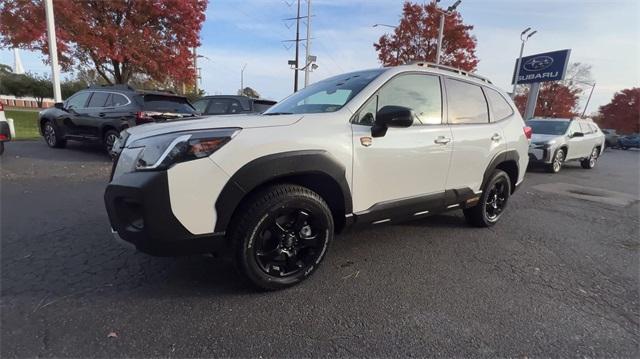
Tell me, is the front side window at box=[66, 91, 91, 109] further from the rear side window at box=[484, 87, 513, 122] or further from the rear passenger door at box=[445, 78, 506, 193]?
the rear side window at box=[484, 87, 513, 122]

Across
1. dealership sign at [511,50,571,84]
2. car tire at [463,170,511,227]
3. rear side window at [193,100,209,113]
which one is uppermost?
dealership sign at [511,50,571,84]

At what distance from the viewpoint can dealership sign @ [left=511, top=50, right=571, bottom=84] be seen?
23.5 metres

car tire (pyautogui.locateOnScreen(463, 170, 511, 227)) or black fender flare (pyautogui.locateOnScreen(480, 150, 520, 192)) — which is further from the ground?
black fender flare (pyautogui.locateOnScreen(480, 150, 520, 192))

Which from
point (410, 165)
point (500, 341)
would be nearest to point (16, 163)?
point (410, 165)

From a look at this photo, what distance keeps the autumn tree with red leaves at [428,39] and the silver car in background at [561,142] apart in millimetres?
12384

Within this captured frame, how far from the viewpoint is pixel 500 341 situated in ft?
7.03

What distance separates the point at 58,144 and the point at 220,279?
344 inches

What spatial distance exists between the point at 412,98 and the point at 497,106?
1.61m

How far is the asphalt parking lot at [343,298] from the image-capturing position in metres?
2.05

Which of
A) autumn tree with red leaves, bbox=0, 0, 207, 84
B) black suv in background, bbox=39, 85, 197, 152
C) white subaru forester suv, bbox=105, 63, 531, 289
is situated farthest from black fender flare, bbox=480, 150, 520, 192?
autumn tree with red leaves, bbox=0, 0, 207, 84

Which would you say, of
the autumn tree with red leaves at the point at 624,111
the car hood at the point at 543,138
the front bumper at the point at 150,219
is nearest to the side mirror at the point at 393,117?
the front bumper at the point at 150,219

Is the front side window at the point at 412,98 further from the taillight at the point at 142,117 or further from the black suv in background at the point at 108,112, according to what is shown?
the taillight at the point at 142,117

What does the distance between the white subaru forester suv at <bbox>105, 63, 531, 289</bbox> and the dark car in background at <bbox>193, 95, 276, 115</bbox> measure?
561 cm

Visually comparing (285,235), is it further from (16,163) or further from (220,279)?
(16,163)
